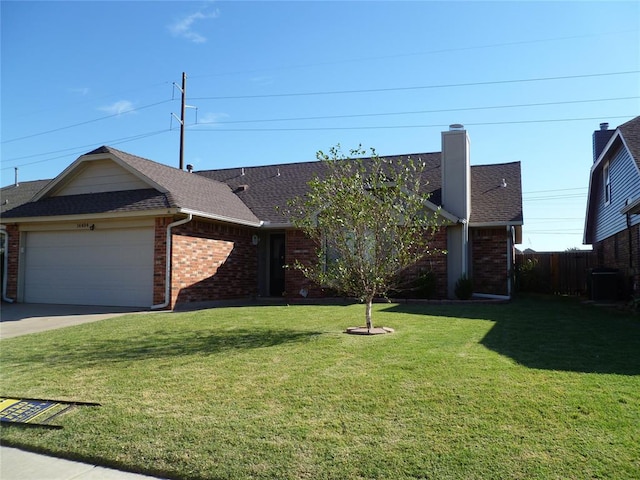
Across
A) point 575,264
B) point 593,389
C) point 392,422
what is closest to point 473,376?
point 593,389

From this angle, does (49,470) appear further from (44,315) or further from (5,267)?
(5,267)

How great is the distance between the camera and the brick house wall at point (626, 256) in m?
13.8

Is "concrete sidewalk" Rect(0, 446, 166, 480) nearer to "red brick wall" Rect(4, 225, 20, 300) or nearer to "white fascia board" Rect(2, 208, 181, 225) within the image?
"white fascia board" Rect(2, 208, 181, 225)

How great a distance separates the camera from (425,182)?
16906 mm

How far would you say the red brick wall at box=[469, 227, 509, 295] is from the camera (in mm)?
15375

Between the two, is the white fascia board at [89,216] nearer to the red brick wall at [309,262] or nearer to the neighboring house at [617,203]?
the red brick wall at [309,262]

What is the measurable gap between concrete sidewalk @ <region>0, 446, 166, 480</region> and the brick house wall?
14.3 m

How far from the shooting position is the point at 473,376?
531cm

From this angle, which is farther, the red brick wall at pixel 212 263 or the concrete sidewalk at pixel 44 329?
the red brick wall at pixel 212 263

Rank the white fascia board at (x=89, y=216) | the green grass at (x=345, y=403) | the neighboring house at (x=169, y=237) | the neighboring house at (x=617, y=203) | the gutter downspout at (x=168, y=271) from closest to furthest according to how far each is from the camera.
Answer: the green grass at (x=345, y=403) < the white fascia board at (x=89, y=216) < the gutter downspout at (x=168, y=271) < the neighboring house at (x=617, y=203) < the neighboring house at (x=169, y=237)

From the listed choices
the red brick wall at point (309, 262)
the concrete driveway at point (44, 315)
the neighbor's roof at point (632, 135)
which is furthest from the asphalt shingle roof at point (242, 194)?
the neighbor's roof at point (632, 135)

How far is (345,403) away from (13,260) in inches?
607

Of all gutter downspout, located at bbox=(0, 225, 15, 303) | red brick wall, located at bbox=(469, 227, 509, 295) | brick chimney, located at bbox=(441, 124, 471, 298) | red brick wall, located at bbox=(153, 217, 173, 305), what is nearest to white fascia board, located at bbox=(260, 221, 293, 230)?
red brick wall, located at bbox=(153, 217, 173, 305)

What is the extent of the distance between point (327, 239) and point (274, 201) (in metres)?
9.05
